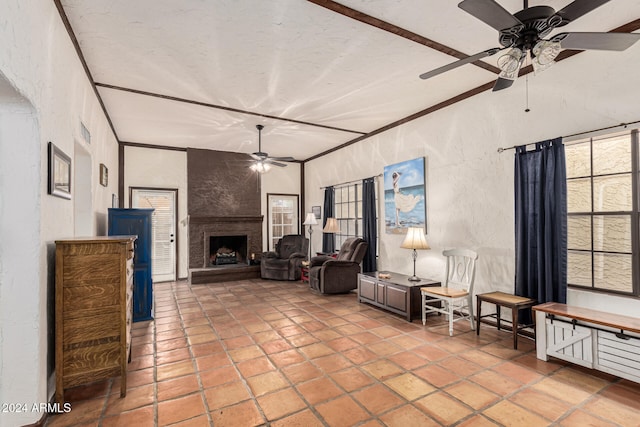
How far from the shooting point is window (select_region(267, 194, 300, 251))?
8438 millimetres

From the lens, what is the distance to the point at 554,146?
3260 millimetres

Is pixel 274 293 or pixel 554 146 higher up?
pixel 554 146

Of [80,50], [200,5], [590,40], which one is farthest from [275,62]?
[590,40]


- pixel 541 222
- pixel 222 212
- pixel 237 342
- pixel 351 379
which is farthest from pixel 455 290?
pixel 222 212

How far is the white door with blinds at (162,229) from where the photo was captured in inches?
274

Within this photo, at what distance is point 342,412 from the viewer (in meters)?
2.21

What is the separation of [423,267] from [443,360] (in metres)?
2.01

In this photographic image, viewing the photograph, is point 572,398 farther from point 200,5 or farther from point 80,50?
point 80,50

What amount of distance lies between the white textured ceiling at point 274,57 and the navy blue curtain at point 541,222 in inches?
38.7

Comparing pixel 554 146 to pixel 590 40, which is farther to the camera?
pixel 554 146

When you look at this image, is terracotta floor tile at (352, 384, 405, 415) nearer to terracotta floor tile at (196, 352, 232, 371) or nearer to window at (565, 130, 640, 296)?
terracotta floor tile at (196, 352, 232, 371)

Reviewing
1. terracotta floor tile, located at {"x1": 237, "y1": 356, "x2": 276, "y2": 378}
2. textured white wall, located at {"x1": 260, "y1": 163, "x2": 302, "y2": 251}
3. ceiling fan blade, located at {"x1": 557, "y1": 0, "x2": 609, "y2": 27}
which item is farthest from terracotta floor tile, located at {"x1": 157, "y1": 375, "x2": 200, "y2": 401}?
textured white wall, located at {"x1": 260, "y1": 163, "x2": 302, "y2": 251}

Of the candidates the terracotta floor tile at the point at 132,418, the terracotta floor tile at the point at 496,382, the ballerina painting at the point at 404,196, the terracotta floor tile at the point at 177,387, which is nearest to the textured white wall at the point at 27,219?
the terracotta floor tile at the point at 132,418

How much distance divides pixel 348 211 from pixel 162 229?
4.24m
